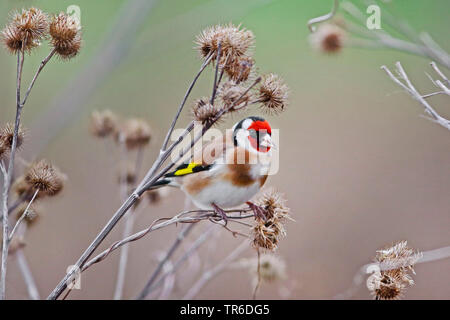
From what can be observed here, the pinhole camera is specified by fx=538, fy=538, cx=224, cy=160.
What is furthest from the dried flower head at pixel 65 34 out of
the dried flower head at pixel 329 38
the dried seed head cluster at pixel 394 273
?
the dried flower head at pixel 329 38

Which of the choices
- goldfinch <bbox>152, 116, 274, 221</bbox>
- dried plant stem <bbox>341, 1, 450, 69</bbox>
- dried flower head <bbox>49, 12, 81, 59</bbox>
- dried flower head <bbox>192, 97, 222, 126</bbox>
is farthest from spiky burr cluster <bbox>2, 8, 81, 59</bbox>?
dried plant stem <bbox>341, 1, 450, 69</bbox>

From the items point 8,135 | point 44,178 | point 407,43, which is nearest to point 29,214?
point 44,178

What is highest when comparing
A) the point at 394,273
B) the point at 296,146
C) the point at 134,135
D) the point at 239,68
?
the point at 296,146

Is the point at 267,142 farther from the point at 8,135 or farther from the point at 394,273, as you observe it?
the point at 8,135

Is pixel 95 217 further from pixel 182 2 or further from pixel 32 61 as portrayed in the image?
pixel 182 2

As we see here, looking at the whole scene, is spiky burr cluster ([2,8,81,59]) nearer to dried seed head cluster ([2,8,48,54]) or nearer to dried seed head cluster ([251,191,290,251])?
dried seed head cluster ([2,8,48,54])

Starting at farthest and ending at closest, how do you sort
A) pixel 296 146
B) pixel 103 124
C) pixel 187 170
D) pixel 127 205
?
pixel 296 146 → pixel 103 124 → pixel 187 170 → pixel 127 205
